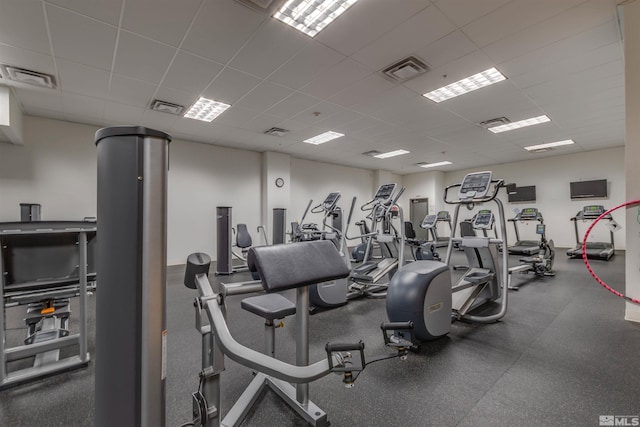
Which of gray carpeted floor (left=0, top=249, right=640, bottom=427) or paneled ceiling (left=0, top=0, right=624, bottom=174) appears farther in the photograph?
paneled ceiling (left=0, top=0, right=624, bottom=174)

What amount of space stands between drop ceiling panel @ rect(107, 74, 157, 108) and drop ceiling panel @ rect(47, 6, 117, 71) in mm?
390

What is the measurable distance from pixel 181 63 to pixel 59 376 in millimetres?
3332

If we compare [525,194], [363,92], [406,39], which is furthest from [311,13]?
[525,194]

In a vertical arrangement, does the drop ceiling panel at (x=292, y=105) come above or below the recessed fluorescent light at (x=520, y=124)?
above

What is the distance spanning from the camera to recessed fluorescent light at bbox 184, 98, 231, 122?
4.73 meters

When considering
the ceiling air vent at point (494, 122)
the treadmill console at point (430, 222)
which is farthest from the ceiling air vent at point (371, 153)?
the ceiling air vent at point (494, 122)

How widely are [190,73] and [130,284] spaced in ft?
12.2

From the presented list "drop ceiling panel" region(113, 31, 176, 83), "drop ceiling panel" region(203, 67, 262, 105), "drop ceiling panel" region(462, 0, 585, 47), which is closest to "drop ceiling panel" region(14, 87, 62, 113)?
"drop ceiling panel" region(113, 31, 176, 83)

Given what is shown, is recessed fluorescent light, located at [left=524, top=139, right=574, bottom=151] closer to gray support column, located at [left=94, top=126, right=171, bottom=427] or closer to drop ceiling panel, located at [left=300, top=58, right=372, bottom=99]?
drop ceiling panel, located at [left=300, top=58, right=372, bottom=99]

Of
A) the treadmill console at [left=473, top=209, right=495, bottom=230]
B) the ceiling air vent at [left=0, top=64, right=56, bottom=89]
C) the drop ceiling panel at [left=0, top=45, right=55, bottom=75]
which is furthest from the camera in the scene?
the treadmill console at [left=473, top=209, right=495, bottom=230]

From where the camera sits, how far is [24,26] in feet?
8.93

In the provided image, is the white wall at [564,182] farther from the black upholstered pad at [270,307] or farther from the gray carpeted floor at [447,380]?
the black upholstered pad at [270,307]

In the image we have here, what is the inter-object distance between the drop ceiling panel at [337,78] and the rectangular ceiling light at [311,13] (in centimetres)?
68

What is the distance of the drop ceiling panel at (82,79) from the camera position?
3.49 m
